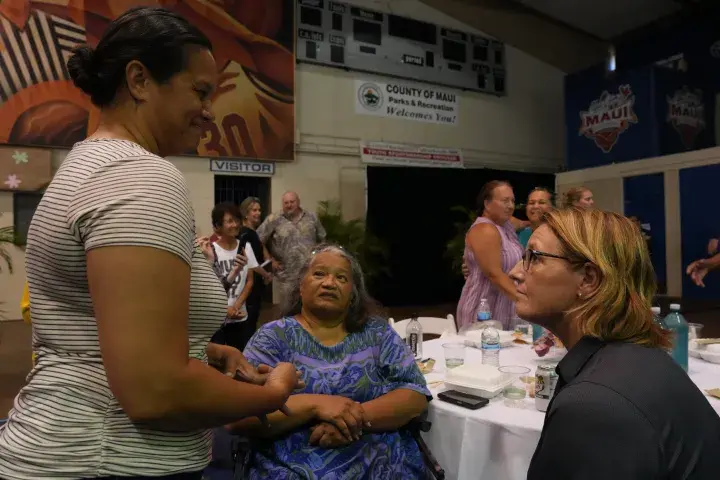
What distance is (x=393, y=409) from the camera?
5.57 feet

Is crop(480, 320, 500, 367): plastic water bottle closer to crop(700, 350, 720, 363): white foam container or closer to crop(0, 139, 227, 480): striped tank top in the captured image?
crop(700, 350, 720, 363): white foam container

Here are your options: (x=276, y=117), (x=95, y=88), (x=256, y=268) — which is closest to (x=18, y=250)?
(x=276, y=117)

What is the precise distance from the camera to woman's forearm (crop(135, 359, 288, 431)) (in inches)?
24.9

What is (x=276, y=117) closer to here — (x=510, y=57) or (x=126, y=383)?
(x=510, y=57)

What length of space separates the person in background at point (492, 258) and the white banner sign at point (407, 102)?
6.05m

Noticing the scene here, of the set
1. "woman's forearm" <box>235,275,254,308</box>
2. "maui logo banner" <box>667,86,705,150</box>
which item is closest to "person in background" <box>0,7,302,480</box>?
"woman's forearm" <box>235,275,254,308</box>

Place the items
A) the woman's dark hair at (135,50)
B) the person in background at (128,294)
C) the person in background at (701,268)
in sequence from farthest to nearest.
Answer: the person in background at (701,268) < the woman's dark hair at (135,50) < the person in background at (128,294)

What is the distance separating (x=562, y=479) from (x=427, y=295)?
27.4 ft

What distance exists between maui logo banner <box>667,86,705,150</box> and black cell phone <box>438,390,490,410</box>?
790 cm

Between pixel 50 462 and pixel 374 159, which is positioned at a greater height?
pixel 374 159

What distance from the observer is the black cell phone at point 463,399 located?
65.2 inches

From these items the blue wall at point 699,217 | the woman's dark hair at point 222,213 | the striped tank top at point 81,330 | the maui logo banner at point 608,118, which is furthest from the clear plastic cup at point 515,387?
the maui logo banner at point 608,118

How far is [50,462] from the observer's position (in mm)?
696

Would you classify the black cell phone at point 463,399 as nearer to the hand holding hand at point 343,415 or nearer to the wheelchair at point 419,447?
the wheelchair at point 419,447
